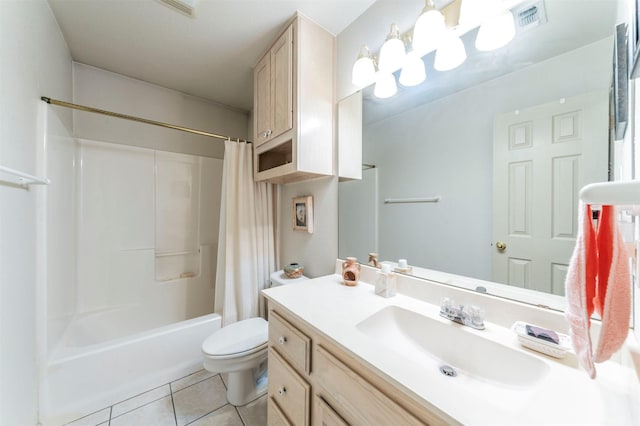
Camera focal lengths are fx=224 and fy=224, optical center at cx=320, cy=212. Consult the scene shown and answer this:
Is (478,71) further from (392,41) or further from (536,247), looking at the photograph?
(536,247)

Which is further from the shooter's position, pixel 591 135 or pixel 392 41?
pixel 392 41

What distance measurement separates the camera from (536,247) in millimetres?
788

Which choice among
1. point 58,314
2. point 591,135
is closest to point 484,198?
point 591,135

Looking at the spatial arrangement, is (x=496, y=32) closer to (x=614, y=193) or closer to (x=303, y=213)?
(x=614, y=193)

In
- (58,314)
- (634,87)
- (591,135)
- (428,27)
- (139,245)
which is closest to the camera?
(634,87)

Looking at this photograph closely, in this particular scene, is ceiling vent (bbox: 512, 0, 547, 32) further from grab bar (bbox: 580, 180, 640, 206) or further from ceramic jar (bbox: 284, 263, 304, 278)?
ceramic jar (bbox: 284, 263, 304, 278)

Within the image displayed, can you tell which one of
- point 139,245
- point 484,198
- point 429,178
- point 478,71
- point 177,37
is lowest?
point 139,245

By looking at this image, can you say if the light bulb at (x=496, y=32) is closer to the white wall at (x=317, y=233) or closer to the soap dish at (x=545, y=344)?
the white wall at (x=317, y=233)

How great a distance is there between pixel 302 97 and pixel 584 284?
1.32m

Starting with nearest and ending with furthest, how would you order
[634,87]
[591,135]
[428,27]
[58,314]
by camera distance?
[634,87] → [591,135] → [428,27] → [58,314]

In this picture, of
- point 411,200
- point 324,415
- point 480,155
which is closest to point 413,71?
point 480,155

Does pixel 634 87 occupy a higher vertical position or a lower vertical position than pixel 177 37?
lower

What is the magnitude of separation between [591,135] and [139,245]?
2.82 metres

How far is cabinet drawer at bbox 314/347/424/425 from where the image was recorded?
0.53 metres
